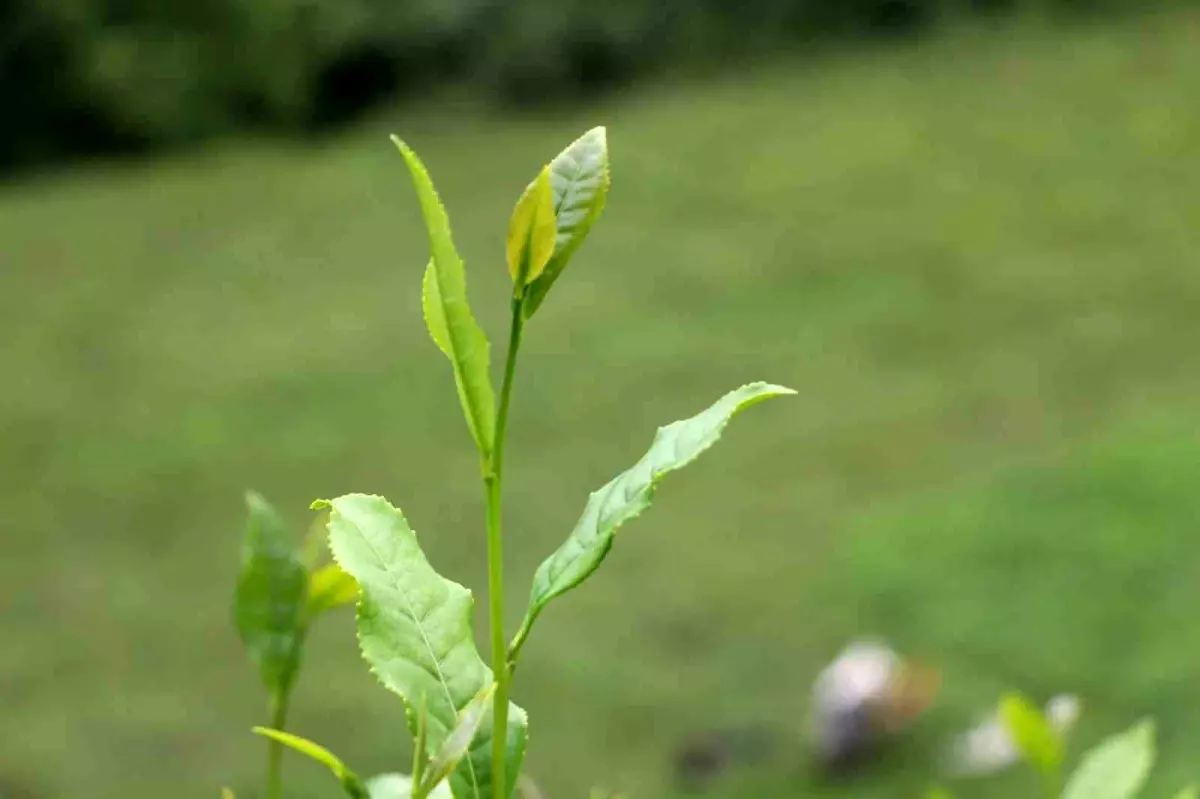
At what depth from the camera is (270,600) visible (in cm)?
29

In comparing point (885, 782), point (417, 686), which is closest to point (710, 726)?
point (885, 782)

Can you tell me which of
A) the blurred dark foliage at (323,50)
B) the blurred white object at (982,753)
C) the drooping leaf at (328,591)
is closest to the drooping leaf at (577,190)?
the drooping leaf at (328,591)

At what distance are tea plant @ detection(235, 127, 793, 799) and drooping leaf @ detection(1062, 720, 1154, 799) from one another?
157 mm

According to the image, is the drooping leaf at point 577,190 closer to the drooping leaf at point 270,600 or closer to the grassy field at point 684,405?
the drooping leaf at point 270,600

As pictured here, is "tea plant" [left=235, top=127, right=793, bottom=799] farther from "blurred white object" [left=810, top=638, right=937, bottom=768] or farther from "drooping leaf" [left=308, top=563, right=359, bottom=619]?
"blurred white object" [left=810, top=638, right=937, bottom=768]

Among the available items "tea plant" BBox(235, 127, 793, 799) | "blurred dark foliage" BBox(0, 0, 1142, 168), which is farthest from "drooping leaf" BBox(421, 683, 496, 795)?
"blurred dark foliage" BBox(0, 0, 1142, 168)

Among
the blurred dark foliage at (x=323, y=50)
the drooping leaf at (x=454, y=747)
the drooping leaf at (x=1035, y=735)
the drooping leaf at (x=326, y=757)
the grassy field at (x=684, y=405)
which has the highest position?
the drooping leaf at (x=454, y=747)

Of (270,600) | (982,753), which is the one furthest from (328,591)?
(982,753)

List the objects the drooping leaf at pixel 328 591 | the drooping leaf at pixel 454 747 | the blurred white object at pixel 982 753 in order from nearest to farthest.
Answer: the drooping leaf at pixel 454 747, the drooping leaf at pixel 328 591, the blurred white object at pixel 982 753

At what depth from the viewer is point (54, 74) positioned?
4148 mm

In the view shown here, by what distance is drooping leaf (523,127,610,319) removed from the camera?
0.23 metres

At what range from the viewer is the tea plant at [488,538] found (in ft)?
0.71

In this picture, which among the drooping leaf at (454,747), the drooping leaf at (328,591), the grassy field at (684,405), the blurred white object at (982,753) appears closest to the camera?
the drooping leaf at (454,747)

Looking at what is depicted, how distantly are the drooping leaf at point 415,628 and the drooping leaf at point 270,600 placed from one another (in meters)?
0.07
